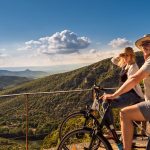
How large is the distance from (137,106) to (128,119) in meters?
0.21

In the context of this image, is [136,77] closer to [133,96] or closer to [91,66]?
[133,96]

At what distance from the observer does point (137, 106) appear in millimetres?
4332

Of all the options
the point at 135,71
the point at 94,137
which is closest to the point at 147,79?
the point at 135,71

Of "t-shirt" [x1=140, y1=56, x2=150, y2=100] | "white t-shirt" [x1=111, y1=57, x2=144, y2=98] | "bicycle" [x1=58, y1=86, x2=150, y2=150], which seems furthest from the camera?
"white t-shirt" [x1=111, y1=57, x2=144, y2=98]

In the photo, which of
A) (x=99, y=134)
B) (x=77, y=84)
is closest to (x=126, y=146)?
(x=99, y=134)

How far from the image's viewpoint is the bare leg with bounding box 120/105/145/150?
14.3 feet

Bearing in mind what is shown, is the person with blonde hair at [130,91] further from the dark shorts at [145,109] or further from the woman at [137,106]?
the dark shorts at [145,109]

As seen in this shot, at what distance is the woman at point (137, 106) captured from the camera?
14.1 ft

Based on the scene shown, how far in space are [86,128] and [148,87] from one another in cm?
100

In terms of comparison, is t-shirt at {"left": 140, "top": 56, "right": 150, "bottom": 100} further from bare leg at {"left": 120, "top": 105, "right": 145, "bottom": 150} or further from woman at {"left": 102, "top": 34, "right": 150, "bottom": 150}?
bare leg at {"left": 120, "top": 105, "right": 145, "bottom": 150}

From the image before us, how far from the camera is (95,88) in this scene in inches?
208

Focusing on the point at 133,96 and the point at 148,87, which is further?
the point at 133,96

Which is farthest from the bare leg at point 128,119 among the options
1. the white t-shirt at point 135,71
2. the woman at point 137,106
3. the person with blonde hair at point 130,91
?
the white t-shirt at point 135,71

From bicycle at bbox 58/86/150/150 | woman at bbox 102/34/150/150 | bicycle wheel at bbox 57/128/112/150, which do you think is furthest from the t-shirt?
bicycle wheel at bbox 57/128/112/150
